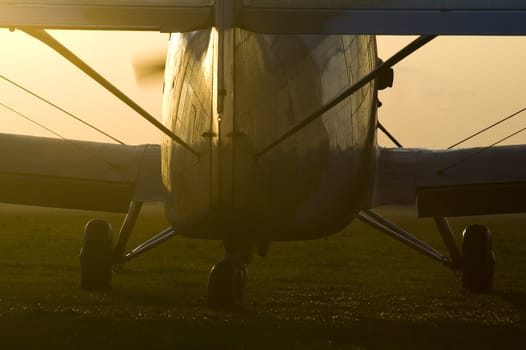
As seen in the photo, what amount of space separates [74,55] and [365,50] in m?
4.53

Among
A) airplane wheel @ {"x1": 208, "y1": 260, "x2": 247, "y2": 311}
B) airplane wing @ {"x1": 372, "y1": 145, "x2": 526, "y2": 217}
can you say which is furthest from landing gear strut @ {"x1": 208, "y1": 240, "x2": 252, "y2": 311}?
airplane wing @ {"x1": 372, "y1": 145, "x2": 526, "y2": 217}

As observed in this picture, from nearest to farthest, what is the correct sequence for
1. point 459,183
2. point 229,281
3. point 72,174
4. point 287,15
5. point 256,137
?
point 287,15 < point 256,137 < point 229,281 < point 459,183 < point 72,174

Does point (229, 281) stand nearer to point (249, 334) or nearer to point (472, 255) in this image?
point (249, 334)

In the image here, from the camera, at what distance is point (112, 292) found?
12.7 m

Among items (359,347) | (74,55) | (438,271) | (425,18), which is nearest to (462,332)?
(359,347)

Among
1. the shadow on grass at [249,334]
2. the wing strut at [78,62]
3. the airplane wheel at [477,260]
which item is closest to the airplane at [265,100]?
the wing strut at [78,62]

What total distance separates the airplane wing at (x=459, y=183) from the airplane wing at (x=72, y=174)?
9.45ft

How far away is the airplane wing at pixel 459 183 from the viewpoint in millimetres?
12602

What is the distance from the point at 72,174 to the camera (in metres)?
13.2

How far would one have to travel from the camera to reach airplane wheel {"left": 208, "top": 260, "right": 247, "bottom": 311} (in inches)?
390

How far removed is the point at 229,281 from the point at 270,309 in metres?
1.12

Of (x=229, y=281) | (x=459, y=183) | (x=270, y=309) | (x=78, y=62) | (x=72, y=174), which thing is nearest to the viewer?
(x=78, y=62)

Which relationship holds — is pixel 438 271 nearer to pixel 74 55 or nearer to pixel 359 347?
pixel 359 347

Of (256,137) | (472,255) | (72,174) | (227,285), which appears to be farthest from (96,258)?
(256,137)
